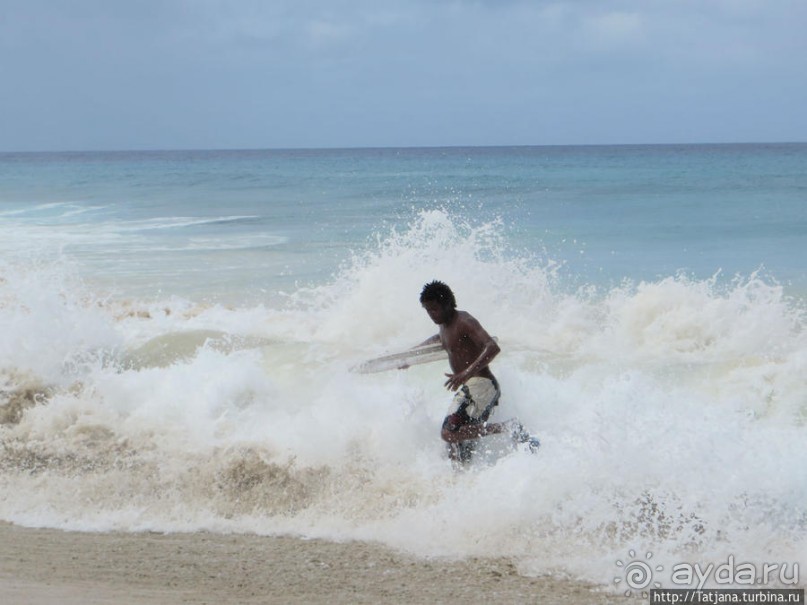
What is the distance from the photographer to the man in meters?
6.32

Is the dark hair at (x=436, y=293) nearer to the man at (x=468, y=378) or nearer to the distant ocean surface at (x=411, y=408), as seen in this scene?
the man at (x=468, y=378)

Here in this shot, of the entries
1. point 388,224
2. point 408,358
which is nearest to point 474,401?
point 408,358

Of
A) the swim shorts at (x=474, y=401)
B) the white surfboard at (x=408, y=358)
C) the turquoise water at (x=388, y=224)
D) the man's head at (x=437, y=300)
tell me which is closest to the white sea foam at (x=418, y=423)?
the swim shorts at (x=474, y=401)

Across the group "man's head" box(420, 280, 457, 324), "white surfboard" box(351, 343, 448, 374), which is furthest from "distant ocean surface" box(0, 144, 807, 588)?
"man's head" box(420, 280, 457, 324)

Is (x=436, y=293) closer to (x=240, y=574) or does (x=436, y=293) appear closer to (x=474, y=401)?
(x=474, y=401)

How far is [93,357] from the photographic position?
9.05 m

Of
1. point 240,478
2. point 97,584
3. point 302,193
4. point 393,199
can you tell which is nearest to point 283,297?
point 240,478

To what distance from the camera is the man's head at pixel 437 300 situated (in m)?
6.31

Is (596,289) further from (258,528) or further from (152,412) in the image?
(258,528)

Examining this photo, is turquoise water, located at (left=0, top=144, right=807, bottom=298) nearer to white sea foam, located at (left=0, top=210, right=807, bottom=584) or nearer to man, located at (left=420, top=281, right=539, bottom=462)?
white sea foam, located at (left=0, top=210, right=807, bottom=584)

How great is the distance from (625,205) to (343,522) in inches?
931

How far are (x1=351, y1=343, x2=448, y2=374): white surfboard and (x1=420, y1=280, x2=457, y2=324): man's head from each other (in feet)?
0.93

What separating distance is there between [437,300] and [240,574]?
81.8 inches

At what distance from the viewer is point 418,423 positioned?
23.3 feet
